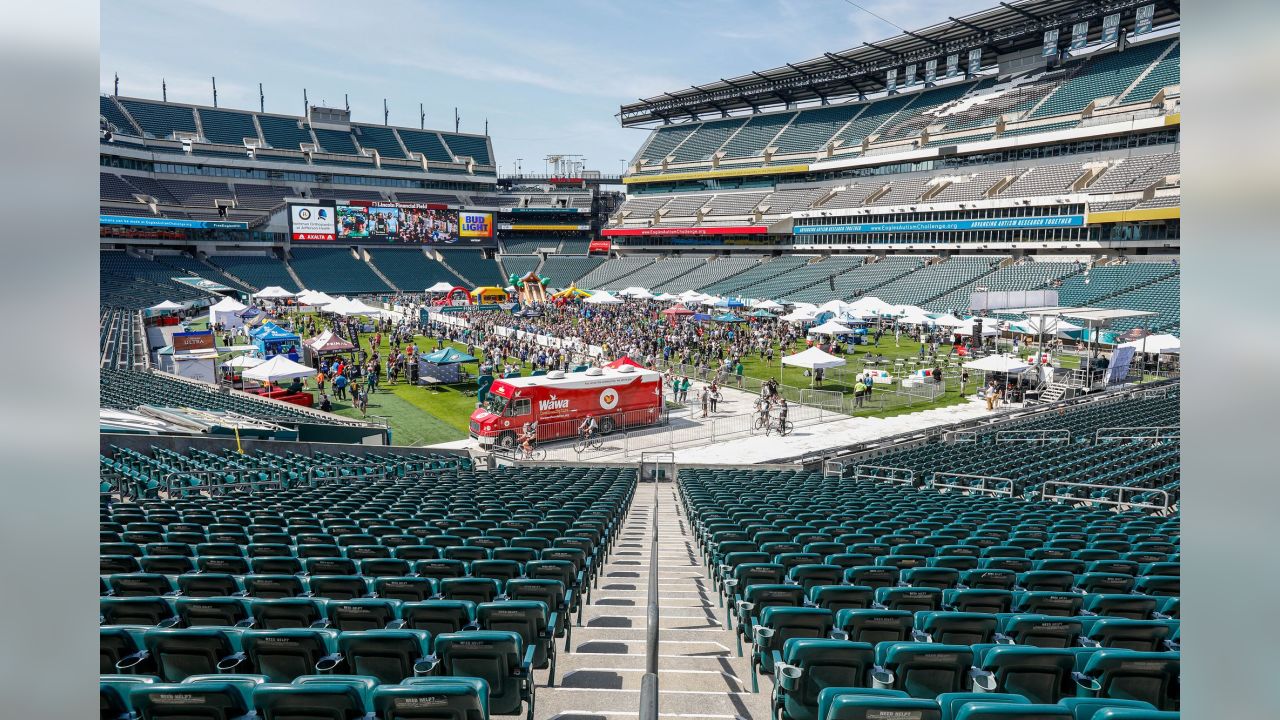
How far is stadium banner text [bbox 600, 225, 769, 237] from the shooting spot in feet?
260

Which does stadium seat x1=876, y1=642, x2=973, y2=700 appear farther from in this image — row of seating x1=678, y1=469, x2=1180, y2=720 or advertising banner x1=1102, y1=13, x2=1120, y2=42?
advertising banner x1=1102, y1=13, x2=1120, y2=42

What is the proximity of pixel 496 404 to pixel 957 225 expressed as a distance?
167 ft

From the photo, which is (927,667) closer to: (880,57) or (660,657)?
(660,657)

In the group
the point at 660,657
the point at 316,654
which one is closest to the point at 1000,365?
the point at 660,657

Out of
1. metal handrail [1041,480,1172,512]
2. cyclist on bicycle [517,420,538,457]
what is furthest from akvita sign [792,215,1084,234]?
cyclist on bicycle [517,420,538,457]

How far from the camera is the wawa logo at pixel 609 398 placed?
1032 inches

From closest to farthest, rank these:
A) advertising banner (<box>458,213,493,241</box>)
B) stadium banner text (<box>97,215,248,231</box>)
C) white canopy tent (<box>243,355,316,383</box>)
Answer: white canopy tent (<box>243,355,316,383</box>) → stadium banner text (<box>97,215,248,231</box>) → advertising banner (<box>458,213,493,241</box>)

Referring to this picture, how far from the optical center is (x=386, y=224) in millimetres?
83500

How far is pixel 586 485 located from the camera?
1550 cm

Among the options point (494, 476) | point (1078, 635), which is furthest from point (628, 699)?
point (494, 476)

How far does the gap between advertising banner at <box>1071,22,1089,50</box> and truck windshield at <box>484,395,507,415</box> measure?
206 feet

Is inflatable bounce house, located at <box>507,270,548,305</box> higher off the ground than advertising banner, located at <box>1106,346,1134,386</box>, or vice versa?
inflatable bounce house, located at <box>507,270,548,305</box>


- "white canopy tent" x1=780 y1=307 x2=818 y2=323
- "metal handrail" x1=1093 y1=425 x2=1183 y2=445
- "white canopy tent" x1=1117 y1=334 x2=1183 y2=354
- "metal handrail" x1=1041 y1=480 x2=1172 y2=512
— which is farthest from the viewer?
"white canopy tent" x1=780 y1=307 x2=818 y2=323

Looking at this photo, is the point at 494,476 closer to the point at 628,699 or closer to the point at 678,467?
the point at 678,467
